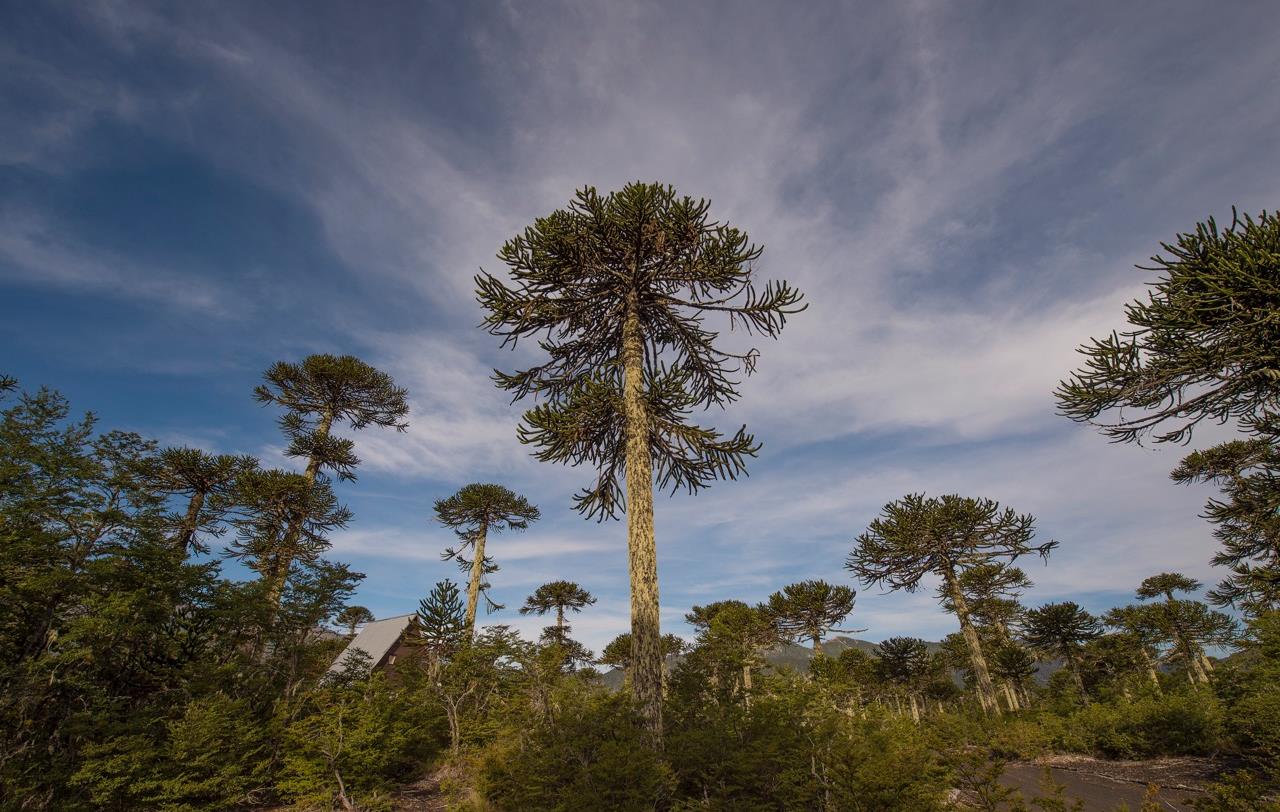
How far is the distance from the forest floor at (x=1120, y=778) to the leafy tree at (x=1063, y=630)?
12.0 m

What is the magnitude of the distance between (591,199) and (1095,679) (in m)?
44.6

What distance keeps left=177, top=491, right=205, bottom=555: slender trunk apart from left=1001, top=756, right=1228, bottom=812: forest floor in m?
25.7

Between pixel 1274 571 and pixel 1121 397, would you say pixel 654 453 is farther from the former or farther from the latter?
pixel 1274 571

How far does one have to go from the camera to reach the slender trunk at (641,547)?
8.02m

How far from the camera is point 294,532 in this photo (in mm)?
19078

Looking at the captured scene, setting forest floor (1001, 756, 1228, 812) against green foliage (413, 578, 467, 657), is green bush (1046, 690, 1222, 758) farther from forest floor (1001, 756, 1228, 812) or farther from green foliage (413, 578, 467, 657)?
green foliage (413, 578, 467, 657)

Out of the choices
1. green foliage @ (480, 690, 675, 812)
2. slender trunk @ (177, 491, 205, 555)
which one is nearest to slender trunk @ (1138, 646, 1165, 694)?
green foliage @ (480, 690, 675, 812)

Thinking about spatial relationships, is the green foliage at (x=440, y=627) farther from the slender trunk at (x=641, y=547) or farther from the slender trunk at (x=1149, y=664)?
the slender trunk at (x=1149, y=664)

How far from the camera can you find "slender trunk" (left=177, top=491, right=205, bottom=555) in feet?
56.3

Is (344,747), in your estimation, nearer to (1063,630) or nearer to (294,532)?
(294,532)

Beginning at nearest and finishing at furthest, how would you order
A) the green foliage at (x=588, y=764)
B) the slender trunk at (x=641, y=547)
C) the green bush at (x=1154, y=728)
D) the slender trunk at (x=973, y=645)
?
the green foliage at (x=588, y=764)
the slender trunk at (x=641, y=547)
the green bush at (x=1154, y=728)
the slender trunk at (x=973, y=645)

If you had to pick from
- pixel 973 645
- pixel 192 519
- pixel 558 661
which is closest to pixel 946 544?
pixel 973 645

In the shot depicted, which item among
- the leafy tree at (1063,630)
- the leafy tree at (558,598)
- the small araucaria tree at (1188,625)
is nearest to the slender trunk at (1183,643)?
the small araucaria tree at (1188,625)

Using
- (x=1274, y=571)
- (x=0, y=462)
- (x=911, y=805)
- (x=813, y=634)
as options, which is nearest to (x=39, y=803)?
(x=0, y=462)
